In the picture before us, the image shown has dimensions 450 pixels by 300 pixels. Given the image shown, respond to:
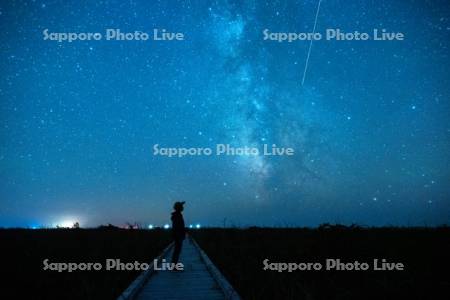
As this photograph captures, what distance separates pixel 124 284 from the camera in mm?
9141

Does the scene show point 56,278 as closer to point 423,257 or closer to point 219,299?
point 219,299

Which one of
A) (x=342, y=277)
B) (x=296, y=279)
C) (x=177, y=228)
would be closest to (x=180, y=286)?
(x=296, y=279)

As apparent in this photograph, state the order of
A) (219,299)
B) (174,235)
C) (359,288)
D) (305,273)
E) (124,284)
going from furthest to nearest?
1. (174,235)
2. (305,273)
3. (124,284)
4. (359,288)
5. (219,299)

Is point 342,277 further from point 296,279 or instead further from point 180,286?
point 180,286

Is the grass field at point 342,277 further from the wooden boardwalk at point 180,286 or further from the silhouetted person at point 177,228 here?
the silhouetted person at point 177,228

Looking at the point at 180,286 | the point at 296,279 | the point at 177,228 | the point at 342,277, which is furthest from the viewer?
the point at 177,228

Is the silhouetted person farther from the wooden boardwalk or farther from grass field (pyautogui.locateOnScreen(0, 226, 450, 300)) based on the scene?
grass field (pyautogui.locateOnScreen(0, 226, 450, 300))

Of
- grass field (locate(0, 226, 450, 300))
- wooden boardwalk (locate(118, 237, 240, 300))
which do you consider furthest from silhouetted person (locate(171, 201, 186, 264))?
grass field (locate(0, 226, 450, 300))

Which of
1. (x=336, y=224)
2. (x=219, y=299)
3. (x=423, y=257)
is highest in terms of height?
(x=336, y=224)

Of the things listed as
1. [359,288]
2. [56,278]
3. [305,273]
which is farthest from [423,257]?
[56,278]

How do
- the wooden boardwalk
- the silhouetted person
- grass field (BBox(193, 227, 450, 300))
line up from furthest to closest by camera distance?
the silhouetted person → grass field (BBox(193, 227, 450, 300)) → the wooden boardwalk

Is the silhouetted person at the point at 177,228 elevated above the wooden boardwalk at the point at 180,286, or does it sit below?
above

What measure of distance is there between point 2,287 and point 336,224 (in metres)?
11.4

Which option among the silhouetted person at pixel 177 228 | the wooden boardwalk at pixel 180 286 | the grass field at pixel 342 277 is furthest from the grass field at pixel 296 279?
the silhouetted person at pixel 177 228
